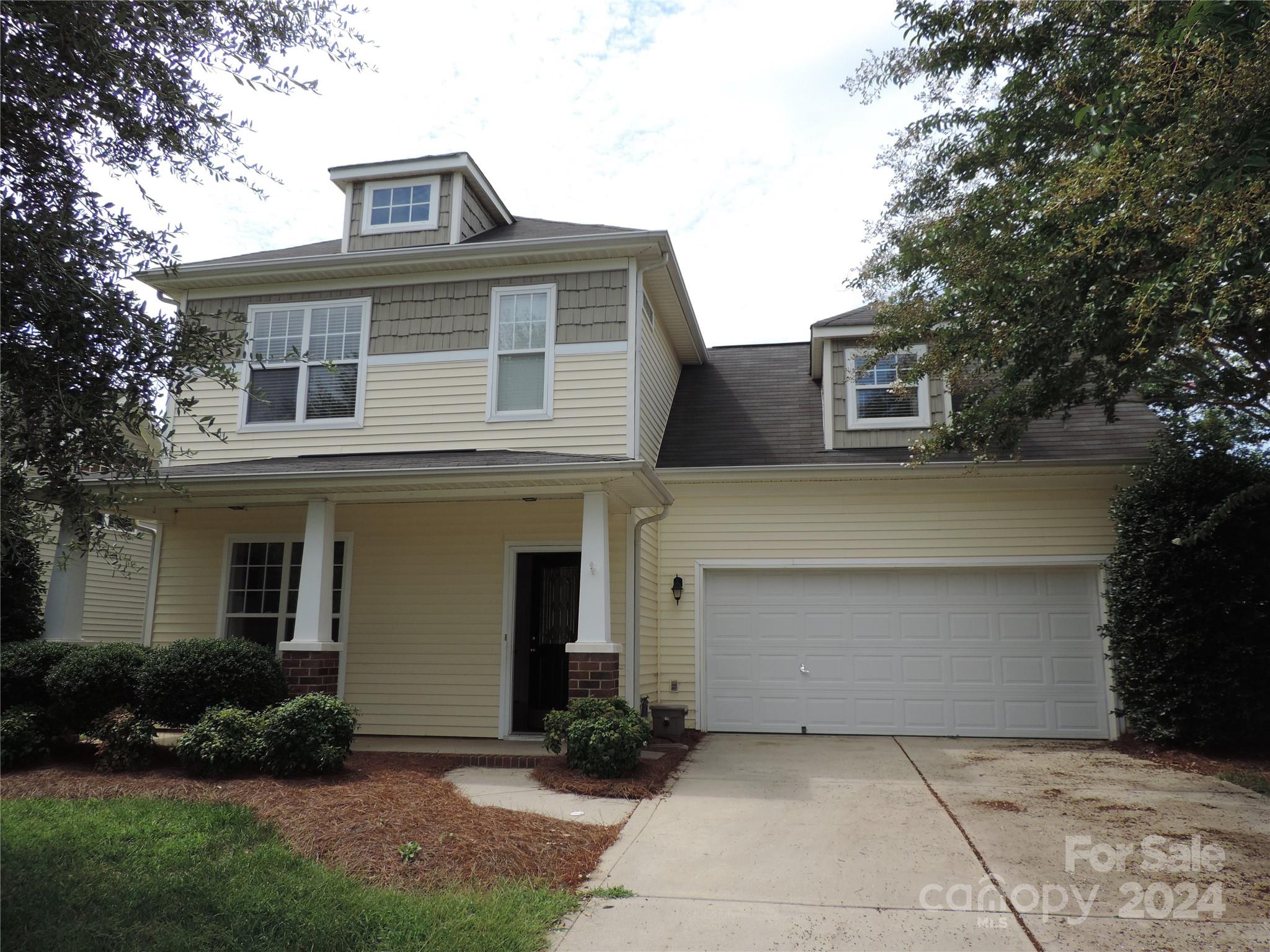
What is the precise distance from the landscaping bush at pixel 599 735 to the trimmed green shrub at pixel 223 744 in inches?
102

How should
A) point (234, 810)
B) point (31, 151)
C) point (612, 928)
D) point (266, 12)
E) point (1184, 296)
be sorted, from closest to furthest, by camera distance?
point (612, 928), point (31, 151), point (266, 12), point (234, 810), point (1184, 296)

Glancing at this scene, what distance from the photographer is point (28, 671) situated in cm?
854

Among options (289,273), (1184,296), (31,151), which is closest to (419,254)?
(289,273)

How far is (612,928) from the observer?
4562 mm

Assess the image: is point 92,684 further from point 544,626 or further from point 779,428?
point 779,428

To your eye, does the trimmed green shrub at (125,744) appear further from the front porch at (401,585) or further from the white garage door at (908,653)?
the white garage door at (908,653)

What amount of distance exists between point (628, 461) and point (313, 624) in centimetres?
379

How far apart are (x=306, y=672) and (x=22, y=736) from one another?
243cm

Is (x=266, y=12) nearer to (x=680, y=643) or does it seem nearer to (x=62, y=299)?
(x=62, y=299)

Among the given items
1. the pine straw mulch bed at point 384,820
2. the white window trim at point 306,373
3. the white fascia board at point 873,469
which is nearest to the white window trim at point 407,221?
the white window trim at point 306,373

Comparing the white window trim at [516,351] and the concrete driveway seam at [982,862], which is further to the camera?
the white window trim at [516,351]

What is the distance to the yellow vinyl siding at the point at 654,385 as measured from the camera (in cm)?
1102

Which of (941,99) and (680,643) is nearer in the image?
(941,99)

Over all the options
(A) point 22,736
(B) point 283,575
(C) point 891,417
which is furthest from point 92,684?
(C) point 891,417
